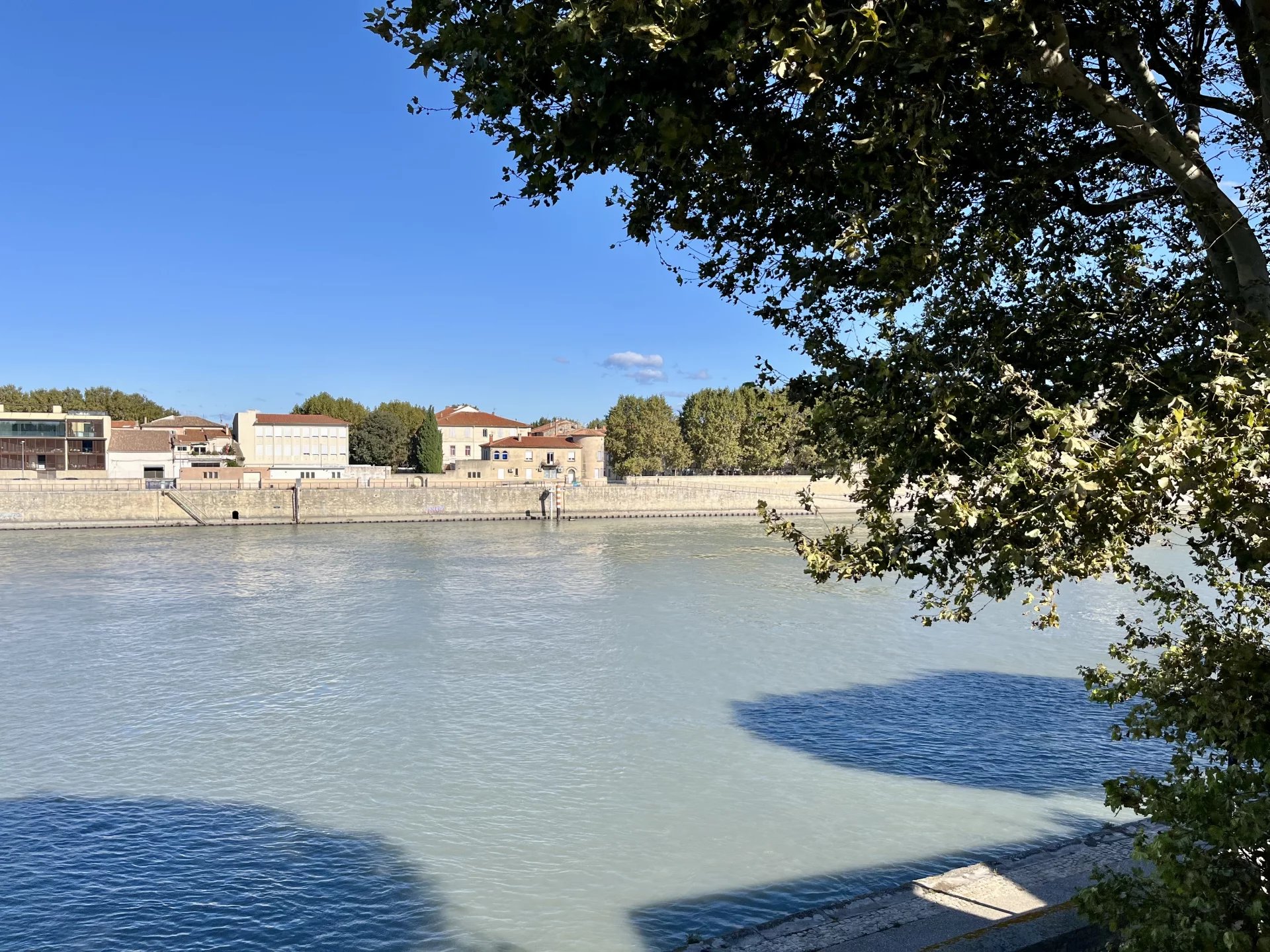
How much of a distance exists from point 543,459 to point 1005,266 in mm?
83233

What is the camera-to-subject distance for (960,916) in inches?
285

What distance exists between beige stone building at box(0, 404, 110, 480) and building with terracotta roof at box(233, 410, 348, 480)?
36.6ft

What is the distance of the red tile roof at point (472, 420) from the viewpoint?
99.9 m

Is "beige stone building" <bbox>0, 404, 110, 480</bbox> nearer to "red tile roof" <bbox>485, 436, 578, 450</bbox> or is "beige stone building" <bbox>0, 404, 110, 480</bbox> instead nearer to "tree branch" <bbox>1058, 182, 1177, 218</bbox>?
"red tile roof" <bbox>485, 436, 578, 450</bbox>

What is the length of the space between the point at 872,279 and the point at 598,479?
81238 mm

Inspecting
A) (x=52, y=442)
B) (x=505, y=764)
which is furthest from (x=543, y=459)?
(x=505, y=764)

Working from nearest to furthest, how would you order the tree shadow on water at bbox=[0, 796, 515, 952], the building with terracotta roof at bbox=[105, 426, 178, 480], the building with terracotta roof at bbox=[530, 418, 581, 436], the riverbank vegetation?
1. the riverbank vegetation
2. the tree shadow on water at bbox=[0, 796, 515, 952]
3. the building with terracotta roof at bbox=[105, 426, 178, 480]
4. the building with terracotta roof at bbox=[530, 418, 581, 436]

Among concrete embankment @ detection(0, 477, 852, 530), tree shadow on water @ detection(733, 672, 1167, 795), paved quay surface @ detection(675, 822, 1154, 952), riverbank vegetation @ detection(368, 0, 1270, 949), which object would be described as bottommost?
tree shadow on water @ detection(733, 672, 1167, 795)

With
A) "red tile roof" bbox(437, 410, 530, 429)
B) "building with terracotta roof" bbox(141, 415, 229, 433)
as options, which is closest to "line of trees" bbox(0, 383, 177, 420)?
"building with terracotta roof" bbox(141, 415, 229, 433)

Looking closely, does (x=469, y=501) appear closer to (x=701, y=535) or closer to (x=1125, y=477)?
(x=701, y=535)

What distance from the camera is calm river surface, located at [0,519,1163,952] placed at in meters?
10.6

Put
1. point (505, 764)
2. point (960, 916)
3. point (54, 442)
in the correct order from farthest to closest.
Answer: point (54, 442), point (505, 764), point (960, 916)

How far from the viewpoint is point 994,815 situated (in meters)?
12.8

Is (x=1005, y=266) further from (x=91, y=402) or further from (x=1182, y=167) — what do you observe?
(x=91, y=402)
